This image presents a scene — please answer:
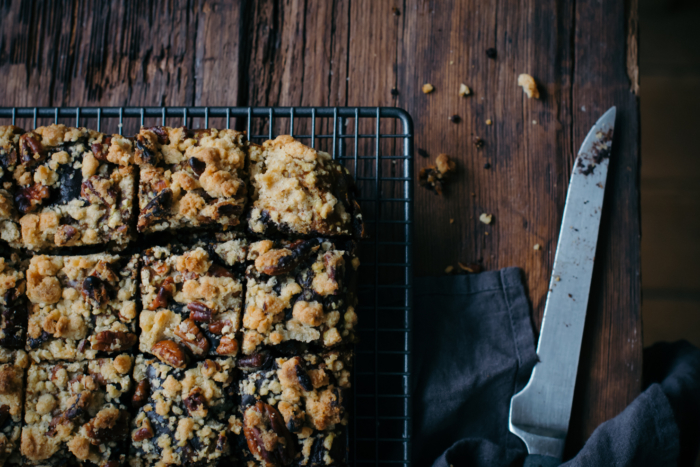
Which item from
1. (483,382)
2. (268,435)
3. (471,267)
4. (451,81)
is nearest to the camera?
(268,435)

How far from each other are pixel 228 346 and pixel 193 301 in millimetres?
180

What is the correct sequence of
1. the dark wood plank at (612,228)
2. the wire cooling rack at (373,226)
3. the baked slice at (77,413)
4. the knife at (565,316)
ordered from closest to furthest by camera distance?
the baked slice at (77,413) < the wire cooling rack at (373,226) < the knife at (565,316) < the dark wood plank at (612,228)

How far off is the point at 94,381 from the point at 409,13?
6.45ft

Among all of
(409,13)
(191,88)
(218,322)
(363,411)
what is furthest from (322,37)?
(363,411)

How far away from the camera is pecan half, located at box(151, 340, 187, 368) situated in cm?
152

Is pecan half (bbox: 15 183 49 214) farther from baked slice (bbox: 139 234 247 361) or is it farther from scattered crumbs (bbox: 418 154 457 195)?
scattered crumbs (bbox: 418 154 457 195)

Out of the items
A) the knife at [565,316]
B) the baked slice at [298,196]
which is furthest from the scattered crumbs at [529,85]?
the baked slice at [298,196]

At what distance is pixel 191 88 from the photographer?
7.49ft

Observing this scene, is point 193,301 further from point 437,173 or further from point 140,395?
point 437,173

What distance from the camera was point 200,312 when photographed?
156 centimetres

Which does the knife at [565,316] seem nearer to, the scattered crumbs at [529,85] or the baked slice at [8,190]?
the scattered crumbs at [529,85]

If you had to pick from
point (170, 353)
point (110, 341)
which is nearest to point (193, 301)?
point (170, 353)

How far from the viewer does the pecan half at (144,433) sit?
5.00 ft

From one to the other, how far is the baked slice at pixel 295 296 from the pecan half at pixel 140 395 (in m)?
0.33
